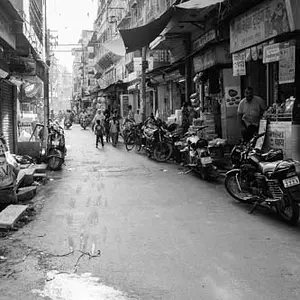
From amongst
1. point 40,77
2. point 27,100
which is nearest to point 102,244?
point 40,77

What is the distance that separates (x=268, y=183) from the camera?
706cm

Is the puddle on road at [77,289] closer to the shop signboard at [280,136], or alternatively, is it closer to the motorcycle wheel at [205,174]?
the shop signboard at [280,136]

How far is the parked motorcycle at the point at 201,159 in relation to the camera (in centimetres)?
1112

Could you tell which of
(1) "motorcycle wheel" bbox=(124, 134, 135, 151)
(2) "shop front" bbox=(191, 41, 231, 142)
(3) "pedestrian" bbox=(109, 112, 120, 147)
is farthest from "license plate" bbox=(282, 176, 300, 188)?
(3) "pedestrian" bbox=(109, 112, 120, 147)

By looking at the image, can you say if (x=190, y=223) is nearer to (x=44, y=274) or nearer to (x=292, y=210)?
(x=292, y=210)

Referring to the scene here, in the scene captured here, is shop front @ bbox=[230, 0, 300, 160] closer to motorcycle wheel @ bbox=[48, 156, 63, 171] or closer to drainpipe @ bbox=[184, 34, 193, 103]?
motorcycle wheel @ bbox=[48, 156, 63, 171]

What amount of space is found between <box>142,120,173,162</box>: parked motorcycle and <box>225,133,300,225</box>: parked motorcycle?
708cm

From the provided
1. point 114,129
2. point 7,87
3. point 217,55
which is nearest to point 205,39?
point 217,55

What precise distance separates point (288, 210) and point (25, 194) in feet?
15.9

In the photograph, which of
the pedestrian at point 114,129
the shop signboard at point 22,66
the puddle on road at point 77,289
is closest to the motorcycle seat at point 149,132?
the shop signboard at point 22,66

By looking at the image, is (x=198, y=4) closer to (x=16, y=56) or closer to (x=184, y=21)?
(x=184, y=21)

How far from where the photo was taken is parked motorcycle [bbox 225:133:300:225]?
6.57 meters

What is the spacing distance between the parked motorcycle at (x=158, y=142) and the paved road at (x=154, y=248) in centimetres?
584

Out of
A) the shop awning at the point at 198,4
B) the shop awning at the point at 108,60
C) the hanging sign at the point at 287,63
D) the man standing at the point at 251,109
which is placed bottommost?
the man standing at the point at 251,109
